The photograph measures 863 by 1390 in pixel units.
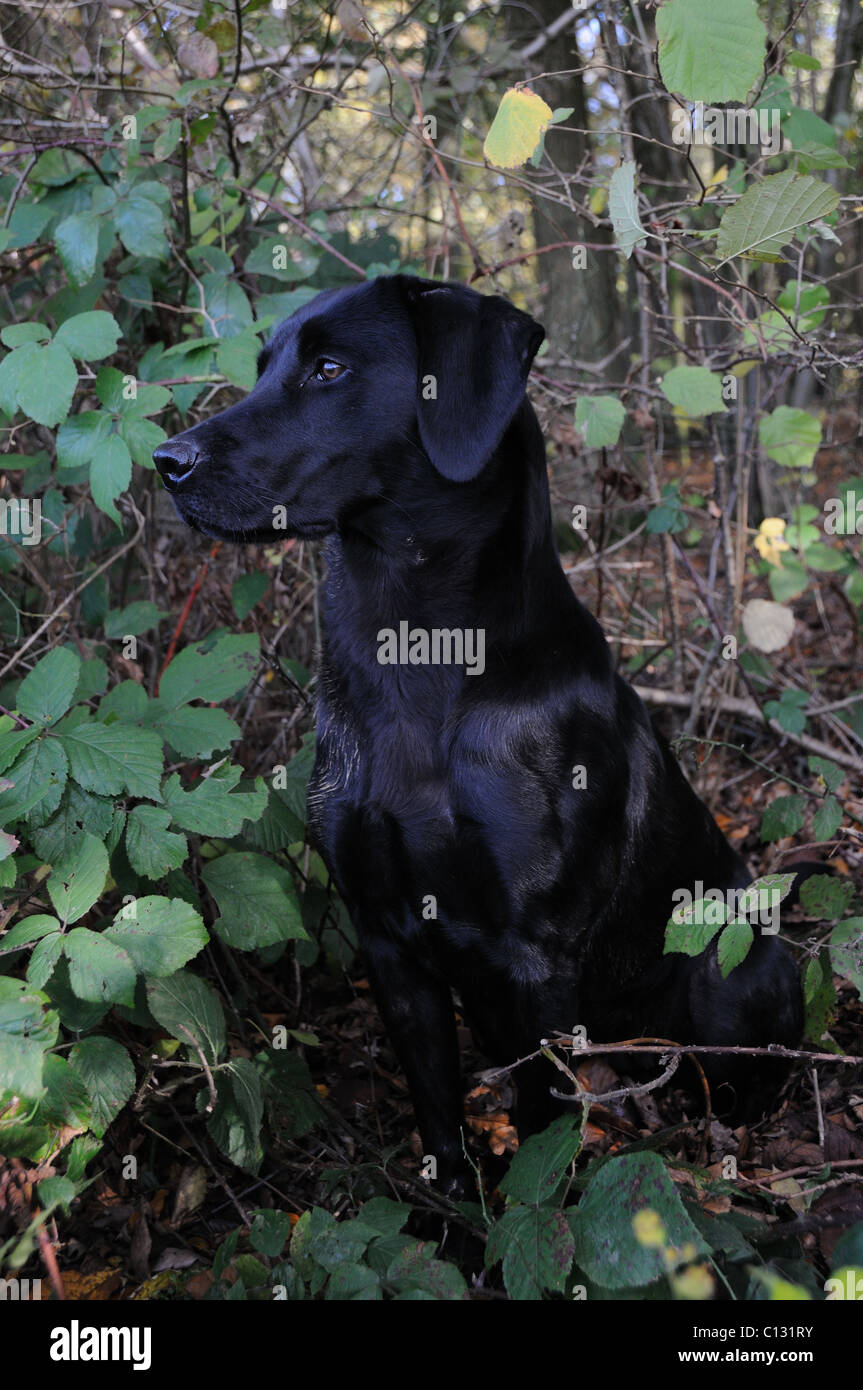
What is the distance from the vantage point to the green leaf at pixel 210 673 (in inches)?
96.0

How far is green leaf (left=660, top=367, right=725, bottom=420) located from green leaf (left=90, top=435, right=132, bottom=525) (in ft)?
4.61

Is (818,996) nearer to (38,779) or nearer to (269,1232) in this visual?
(269,1232)

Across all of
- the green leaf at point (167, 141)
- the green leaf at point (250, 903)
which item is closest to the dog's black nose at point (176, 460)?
the green leaf at point (250, 903)

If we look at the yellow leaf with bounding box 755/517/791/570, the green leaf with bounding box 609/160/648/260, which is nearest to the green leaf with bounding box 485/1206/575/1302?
the green leaf with bounding box 609/160/648/260

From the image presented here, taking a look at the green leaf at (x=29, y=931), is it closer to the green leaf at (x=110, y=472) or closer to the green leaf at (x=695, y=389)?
the green leaf at (x=110, y=472)

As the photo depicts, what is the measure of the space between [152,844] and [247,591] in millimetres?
1164

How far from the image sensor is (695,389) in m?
2.86

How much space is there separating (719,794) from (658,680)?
676mm

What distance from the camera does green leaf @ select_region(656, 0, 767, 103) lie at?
1854mm

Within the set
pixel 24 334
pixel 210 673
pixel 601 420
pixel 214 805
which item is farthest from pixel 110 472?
pixel 601 420

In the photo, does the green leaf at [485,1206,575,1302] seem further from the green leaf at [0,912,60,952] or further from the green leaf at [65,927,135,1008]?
the green leaf at [0,912,60,952]

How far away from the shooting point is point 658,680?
454 cm

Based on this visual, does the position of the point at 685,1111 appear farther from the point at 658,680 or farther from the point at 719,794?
the point at 658,680
